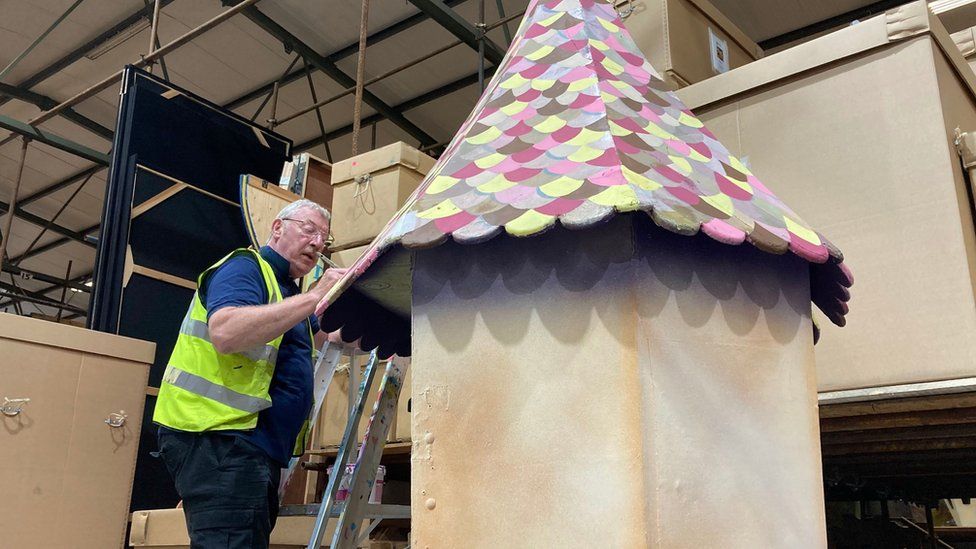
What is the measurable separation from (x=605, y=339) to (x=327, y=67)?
25.2 ft

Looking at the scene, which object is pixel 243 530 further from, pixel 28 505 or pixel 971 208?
pixel 971 208

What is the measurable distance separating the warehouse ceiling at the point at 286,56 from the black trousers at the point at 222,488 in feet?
17.1

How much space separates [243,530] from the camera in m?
2.12

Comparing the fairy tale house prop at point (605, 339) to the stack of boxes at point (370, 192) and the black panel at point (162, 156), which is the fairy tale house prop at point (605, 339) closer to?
the stack of boxes at point (370, 192)

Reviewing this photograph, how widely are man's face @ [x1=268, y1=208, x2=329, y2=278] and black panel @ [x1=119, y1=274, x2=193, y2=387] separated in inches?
83.5

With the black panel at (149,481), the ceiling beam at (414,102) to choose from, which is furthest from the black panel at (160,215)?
the ceiling beam at (414,102)

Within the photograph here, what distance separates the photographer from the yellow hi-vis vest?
86.8 inches

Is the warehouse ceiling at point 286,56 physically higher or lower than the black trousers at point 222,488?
higher

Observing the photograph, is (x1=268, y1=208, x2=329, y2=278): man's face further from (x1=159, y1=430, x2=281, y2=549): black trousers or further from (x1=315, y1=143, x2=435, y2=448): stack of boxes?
(x1=315, y1=143, x2=435, y2=448): stack of boxes

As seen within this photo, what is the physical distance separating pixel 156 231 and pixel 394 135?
18.0ft

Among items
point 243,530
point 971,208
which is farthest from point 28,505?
point 971,208

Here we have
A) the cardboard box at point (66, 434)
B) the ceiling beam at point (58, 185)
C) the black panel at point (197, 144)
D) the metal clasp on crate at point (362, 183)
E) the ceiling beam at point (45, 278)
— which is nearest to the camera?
the cardboard box at point (66, 434)

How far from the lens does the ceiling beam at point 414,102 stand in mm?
8609

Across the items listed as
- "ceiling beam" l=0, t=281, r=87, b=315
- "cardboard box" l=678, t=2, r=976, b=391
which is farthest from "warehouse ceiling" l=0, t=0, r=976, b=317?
"cardboard box" l=678, t=2, r=976, b=391
